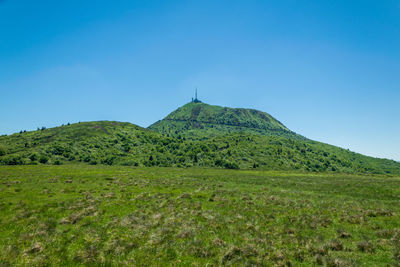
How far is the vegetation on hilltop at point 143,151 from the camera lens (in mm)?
101125

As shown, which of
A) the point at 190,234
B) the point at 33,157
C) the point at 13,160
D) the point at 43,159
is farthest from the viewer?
the point at 33,157

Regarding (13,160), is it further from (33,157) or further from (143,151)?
(143,151)

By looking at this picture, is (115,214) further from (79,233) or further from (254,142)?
(254,142)

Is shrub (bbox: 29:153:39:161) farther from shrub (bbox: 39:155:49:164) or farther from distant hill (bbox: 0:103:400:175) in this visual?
shrub (bbox: 39:155:49:164)

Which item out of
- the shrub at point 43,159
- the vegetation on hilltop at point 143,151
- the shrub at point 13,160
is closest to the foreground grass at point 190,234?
Answer: the shrub at point 13,160

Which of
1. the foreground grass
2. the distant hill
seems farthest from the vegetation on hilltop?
the foreground grass

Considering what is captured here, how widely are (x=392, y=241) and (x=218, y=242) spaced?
11.6 meters

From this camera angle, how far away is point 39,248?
37.3 feet

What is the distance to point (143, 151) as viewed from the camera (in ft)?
431

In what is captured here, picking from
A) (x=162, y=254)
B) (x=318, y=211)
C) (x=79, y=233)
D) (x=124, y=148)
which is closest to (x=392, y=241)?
(x=318, y=211)

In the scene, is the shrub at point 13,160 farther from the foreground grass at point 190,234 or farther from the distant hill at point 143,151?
the foreground grass at point 190,234

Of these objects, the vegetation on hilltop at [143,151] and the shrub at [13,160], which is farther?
the vegetation on hilltop at [143,151]

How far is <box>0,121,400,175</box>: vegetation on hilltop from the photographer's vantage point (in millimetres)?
101125

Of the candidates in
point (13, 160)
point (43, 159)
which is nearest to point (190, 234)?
point (13, 160)
